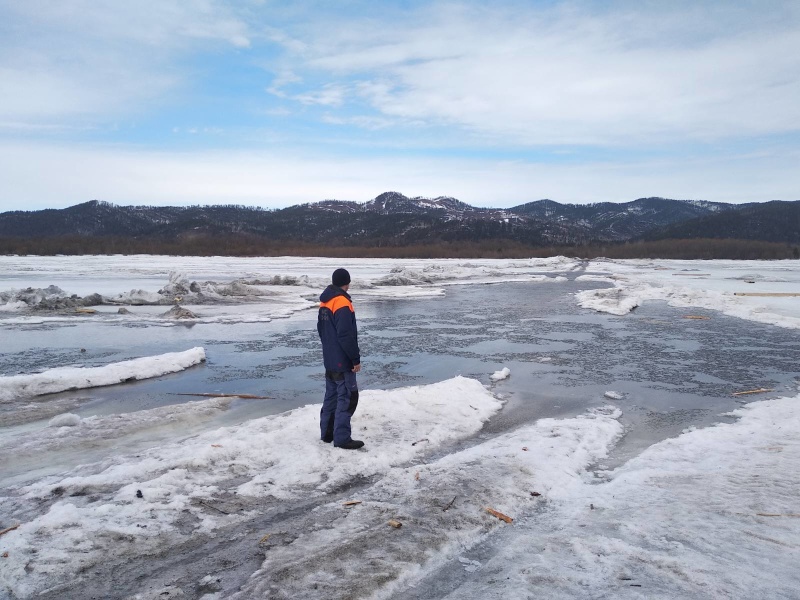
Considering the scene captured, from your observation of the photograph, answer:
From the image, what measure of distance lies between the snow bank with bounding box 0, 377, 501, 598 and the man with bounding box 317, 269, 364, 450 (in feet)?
0.61

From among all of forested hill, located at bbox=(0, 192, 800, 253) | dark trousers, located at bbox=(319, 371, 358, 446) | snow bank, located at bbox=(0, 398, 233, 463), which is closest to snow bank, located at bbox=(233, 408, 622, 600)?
dark trousers, located at bbox=(319, 371, 358, 446)

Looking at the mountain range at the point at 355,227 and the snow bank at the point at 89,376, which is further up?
the mountain range at the point at 355,227

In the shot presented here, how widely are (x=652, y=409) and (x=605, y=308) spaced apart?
1350cm

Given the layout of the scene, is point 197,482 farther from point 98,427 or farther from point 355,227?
point 355,227

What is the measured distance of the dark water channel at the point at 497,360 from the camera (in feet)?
25.2

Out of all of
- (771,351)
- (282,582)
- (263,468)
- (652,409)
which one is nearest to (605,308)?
(771,351)

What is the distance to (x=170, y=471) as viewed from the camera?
4.83 m

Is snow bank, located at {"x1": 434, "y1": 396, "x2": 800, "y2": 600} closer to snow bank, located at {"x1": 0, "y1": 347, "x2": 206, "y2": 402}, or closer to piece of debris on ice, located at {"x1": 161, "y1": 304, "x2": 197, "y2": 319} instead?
snow bank, located at {"x1": 0, "y1": 347, "x2": 206, "y2": 402}

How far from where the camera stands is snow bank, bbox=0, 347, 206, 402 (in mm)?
8172

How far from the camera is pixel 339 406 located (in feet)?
18.4

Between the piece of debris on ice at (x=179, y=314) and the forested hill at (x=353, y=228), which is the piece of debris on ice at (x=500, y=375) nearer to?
the piece of debris on ice at (x=179, y=314)

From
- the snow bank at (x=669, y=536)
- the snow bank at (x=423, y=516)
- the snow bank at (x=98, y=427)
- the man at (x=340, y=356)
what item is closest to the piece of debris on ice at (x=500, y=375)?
the snow bank at (x=423, y=516)

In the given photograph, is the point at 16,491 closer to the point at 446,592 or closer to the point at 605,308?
the point at 446,592

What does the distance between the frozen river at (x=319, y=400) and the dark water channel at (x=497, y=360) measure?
5 cm
